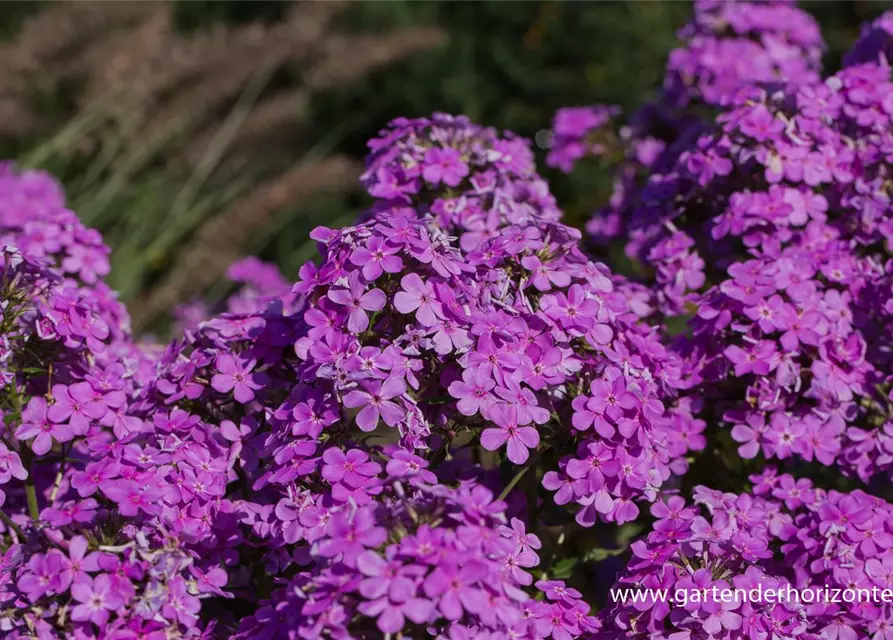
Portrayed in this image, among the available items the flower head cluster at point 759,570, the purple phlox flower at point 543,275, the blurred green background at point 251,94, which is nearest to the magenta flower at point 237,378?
the purple phlox flower at point 543,275

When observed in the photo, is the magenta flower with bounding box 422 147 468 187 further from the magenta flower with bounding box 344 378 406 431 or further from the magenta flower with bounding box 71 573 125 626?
the magenta flower with bounding box 71 573 125 626

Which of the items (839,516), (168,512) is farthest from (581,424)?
(168,512)

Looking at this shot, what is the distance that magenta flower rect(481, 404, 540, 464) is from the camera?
6.31ft

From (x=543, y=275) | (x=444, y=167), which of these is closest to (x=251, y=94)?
(x=444, y=167)

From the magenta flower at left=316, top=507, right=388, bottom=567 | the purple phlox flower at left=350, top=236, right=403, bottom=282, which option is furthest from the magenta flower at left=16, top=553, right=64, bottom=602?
the purple phlox flower at left=350, top=236, right=403, bottom=282

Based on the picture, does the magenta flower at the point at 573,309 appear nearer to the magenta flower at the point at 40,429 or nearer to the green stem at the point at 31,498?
the magenta flower at the point at 40,429

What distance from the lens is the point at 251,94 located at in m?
5.66

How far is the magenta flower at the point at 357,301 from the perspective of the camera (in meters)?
1.94

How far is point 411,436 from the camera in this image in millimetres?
1928

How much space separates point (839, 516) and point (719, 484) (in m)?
0.52

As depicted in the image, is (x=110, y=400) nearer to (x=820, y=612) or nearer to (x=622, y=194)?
(x=820, y=612)

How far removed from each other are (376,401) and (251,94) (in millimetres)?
4130

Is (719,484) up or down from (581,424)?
down

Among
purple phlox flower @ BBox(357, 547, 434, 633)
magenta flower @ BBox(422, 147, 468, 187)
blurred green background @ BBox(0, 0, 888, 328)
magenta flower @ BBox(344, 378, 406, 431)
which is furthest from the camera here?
blurred green background @ BBox(0, 0, 888, 328)
